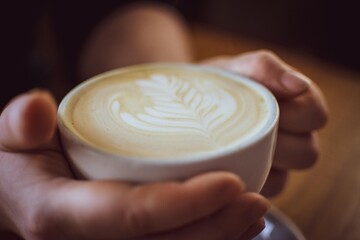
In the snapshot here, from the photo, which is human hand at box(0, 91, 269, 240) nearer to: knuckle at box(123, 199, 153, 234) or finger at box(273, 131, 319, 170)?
knuckle at box(123, 199, 153, 234)

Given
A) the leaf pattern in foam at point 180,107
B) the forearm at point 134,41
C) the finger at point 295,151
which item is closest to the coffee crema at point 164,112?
the leaf pattern in foam at point 180,107

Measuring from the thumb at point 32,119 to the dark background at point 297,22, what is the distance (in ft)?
4.64

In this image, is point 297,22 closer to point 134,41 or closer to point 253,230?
point 134,41

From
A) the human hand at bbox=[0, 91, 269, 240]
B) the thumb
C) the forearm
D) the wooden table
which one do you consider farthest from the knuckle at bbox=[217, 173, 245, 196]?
the forearm

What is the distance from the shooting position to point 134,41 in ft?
3.18

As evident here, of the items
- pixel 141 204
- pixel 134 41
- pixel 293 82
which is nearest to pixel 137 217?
pixel 141 204

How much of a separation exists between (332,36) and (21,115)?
149 centimetres

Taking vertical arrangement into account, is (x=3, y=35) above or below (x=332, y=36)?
above

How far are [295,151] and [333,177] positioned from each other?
0.14 meters

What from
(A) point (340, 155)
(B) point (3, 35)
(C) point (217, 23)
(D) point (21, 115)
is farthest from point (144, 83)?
(C) point (217, 23)

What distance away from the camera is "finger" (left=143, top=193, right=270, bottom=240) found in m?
0.39

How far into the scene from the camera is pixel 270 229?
1.89ft

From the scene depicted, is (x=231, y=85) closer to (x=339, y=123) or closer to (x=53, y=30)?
(x=339, y=123)

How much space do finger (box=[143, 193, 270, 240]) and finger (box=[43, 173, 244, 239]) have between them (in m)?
0.01
